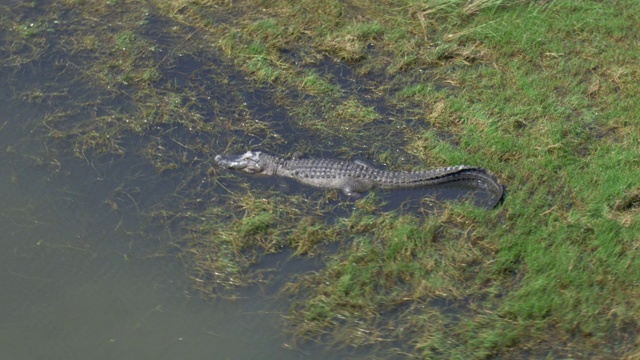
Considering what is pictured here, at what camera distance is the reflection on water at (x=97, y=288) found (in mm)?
6062

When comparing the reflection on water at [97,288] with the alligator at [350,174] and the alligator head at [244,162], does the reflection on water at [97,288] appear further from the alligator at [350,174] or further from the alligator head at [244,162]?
the alligator at [350,174]

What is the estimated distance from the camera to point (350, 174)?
7.48 metres

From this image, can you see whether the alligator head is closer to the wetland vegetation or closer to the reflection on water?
the wetland vegetation

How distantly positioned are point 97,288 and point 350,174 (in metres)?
2.26

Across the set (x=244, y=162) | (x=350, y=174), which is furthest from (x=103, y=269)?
(x=350, y=174)

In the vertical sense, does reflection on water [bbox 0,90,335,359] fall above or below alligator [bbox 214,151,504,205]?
below

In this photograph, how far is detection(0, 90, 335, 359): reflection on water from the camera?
6.06m

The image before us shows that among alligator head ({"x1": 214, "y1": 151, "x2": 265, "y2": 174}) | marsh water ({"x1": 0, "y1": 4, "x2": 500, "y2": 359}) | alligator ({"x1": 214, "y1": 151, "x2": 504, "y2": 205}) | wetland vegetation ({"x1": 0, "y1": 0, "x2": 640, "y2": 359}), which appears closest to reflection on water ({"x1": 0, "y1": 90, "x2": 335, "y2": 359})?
marsh water ({"x1": 0, "y1": 4, "x2": 500, "y2": 359})

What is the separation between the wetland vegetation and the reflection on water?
0.66 ft

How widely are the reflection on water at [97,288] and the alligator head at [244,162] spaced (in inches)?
26.8

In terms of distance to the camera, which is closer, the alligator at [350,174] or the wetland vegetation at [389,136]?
the wetland vegetation at [389,136]

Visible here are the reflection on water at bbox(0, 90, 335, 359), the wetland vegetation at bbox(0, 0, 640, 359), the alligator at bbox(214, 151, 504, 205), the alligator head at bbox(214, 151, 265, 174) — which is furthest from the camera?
the alligator head at bbox(214, 151, 265, 174)

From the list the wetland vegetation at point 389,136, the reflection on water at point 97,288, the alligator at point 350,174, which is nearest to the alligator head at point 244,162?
the alligator at point 350,174

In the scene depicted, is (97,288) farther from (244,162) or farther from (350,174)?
(350,174)
